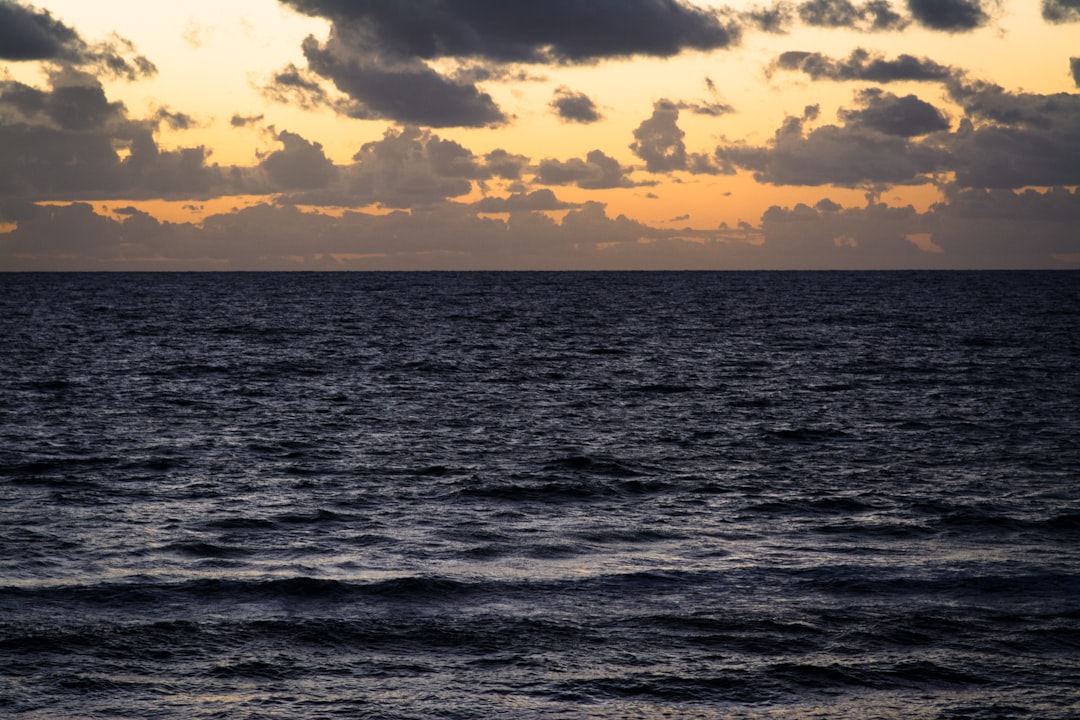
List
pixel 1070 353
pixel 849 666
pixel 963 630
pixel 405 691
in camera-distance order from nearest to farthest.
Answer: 1. pixel 405 691
2. pixel 849 666
3. pixel 963 630
4. pixel 1070 353

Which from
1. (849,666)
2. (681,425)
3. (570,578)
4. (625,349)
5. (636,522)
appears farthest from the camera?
(625,349)

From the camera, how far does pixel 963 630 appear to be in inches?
582

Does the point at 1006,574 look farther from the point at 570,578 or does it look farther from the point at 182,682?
the point at 182,682

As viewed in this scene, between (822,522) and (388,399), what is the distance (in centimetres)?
2453

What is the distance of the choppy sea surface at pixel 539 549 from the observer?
12688 mm

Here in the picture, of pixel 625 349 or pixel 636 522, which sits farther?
pixel 625 349

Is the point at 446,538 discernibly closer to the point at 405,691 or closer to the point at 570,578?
the point at 570,578

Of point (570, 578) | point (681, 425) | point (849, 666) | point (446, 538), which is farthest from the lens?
point (681, 425)

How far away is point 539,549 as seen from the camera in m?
19.2

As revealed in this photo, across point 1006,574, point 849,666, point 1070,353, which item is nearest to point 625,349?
point 1070,353

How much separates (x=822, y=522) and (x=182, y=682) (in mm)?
13473

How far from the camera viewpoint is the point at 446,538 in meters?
→ 20.0

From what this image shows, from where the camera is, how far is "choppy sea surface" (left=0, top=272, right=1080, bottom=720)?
1269 cm

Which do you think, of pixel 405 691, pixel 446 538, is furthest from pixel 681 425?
pixel 405 691
